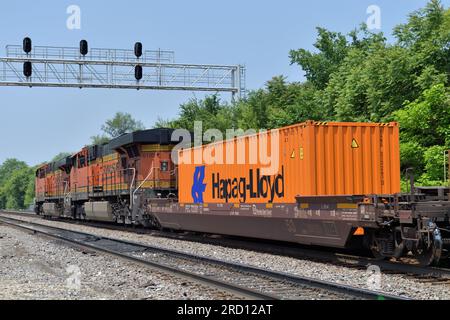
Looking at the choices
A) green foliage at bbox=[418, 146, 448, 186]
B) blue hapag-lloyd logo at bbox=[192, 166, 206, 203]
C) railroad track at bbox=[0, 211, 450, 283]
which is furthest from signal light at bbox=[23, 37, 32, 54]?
green foliage at bbox=[418, 146, 448, 186]

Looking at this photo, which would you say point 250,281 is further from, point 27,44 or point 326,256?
point 27,44

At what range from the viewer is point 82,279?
34.6 feet

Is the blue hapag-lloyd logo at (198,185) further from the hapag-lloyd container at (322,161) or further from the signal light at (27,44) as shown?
the signal light at (27,44)

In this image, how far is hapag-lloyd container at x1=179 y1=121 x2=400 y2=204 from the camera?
1269 cm

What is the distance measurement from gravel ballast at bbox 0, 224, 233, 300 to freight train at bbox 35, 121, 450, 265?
345 centimetres

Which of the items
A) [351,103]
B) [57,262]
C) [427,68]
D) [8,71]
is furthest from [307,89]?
[57,262]

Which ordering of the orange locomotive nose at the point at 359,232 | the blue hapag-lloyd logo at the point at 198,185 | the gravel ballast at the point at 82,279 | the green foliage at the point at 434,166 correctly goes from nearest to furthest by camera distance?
the gravel ballast at the point at 82,279 < the orange locomotive nose at the point at 359,232 < the blue hapag-lloyd logo at the point at 198,185 < the green foliage at the point at 434,166

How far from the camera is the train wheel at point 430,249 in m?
9.98

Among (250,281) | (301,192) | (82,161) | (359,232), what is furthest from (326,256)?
(82,161)

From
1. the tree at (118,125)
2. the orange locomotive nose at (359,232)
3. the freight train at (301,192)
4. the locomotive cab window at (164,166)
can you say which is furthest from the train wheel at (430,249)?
the tree at (118,125)

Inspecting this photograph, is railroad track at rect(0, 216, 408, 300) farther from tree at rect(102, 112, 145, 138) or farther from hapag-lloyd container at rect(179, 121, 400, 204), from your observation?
tree at rect(102, 112, 145, 138)

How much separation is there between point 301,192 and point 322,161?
0.81 metres

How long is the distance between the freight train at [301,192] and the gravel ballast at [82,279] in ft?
11.3

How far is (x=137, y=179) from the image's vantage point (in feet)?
73.5
